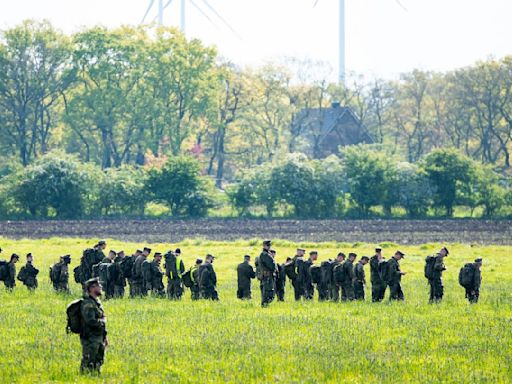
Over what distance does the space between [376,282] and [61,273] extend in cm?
914

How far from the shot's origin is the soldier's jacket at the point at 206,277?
28.7 meters

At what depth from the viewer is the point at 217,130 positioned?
104812 millimetres

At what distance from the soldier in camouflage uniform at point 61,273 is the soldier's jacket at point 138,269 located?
1.92 m

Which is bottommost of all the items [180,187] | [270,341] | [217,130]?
[270,341]

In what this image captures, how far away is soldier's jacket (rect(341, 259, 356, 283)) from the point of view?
28.7m

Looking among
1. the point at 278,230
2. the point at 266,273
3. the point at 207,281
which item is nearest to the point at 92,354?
the point at 266,273

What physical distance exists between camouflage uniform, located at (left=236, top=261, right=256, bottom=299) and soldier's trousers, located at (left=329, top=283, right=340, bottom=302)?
2282 mm

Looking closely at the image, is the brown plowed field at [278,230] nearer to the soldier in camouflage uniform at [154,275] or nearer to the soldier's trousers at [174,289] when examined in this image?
the soldier's trousers at [174,289]

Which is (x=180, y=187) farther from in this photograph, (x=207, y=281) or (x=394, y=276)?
(x=394, y=276)

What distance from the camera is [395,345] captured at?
19.9m

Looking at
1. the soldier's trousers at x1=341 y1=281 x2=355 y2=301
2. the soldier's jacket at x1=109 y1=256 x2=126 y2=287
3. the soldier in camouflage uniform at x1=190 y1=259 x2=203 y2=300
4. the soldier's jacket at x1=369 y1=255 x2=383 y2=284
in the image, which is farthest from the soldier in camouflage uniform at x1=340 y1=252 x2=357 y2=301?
the soldier's jacket at x1=109 y1=256 x2=126 y2=287

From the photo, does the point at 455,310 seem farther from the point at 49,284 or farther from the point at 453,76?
the point at 453,76

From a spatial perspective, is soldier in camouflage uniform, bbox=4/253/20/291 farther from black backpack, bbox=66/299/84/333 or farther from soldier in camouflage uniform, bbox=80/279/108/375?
black backpack, bbox=66/299/84/333

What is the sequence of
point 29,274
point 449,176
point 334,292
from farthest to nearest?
point 449,176 < point 29,274 < point 334,292
